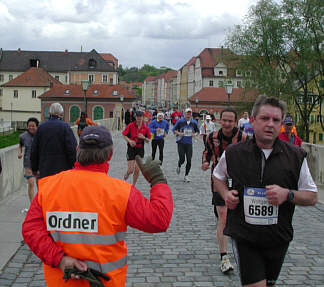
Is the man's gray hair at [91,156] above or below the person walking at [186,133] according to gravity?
above

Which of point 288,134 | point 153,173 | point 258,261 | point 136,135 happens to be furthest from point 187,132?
point 153,173

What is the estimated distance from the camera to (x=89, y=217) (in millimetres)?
2832

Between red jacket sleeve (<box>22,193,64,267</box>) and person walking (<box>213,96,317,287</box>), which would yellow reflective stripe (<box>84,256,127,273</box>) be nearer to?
red jacket sleeve (<box>22,193,64,267</box>)

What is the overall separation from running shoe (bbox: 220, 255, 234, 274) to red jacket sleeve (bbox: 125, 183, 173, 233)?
9.52ft

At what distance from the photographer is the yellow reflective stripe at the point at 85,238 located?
284 centimetres

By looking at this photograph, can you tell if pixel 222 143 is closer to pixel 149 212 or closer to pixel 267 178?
pixel 267 178

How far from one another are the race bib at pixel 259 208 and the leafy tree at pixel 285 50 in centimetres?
3269

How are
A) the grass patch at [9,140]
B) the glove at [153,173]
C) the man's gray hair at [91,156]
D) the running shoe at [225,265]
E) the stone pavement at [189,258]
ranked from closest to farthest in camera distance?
the man's gray hair at [91,156] → the glove at [153,173] → the stone pavement at [189,258] → the running shoe at [225,265] → the grass patch at [9,140]

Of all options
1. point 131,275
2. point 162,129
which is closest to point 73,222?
point 131,275

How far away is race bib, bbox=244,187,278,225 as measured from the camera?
355cm

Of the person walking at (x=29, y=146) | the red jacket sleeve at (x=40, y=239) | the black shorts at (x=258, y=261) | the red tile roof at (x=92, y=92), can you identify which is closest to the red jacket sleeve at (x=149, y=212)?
the red jacket sleeve at (x=40, y=239)

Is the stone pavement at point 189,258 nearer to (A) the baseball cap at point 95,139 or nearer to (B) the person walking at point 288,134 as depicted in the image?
(B) the person walking at point 288,134

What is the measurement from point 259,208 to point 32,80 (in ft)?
351

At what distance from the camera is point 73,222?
2.85 m
